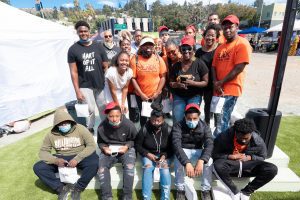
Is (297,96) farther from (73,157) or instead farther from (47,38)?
(47,38)

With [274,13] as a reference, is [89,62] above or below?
below

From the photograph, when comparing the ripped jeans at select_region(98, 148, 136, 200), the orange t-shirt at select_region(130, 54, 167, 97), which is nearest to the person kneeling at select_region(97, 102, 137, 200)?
the ripped jeans at select_region(98, 148, 136, 200)

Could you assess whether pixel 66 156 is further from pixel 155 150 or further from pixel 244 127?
pixel 244 127

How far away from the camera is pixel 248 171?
9.48ft

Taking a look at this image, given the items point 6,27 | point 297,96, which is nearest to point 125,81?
point 6,27

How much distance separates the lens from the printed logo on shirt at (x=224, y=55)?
3.02m

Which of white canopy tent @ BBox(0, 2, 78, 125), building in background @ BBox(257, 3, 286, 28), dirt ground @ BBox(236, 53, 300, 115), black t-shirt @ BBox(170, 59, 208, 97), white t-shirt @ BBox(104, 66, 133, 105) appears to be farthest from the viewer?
building in background @ BBox(257, 3, 286, 28)

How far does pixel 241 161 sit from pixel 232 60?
1.39 metres

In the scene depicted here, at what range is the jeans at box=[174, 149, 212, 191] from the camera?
290 cm

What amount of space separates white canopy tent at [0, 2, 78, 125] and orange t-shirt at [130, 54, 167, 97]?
15.2 feet

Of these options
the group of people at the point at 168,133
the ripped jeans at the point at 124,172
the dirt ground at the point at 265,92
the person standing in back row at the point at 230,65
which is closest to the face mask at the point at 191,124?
the group of people at the point at 168,133

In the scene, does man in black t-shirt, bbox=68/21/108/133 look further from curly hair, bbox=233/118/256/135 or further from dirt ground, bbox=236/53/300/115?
dirt ground, bbox=236/53/300/115

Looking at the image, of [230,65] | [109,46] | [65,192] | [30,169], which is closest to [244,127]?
[230,65]

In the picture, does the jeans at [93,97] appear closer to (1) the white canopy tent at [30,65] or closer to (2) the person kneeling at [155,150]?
(2) the person kneeling at [155,150]
